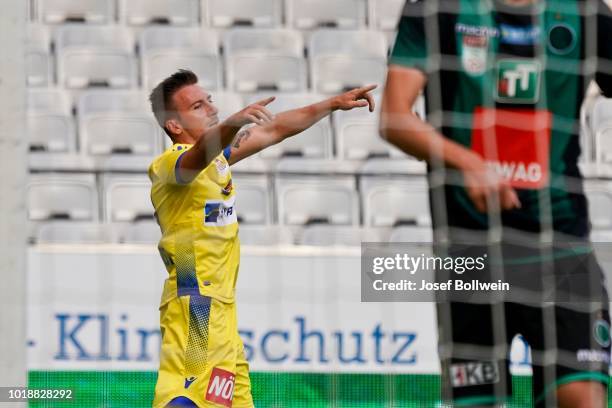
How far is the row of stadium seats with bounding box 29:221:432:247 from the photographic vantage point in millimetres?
5125

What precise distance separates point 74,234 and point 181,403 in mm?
2007

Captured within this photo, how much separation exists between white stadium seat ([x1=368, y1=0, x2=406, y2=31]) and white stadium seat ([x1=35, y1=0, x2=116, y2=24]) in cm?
142

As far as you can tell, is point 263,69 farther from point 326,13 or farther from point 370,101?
point 370,101

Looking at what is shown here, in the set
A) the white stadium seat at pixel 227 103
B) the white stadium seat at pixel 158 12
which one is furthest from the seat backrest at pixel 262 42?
the white stadium seat at pixel 227 103

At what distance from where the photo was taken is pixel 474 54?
3.14m

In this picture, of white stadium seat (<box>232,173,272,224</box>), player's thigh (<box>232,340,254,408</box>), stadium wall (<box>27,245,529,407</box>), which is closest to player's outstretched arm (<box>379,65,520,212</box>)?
player's thigh (<box>232,340,254,408</box>)

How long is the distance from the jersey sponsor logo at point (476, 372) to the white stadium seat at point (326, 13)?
4.00 metres

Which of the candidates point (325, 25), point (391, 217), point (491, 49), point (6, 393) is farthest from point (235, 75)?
point (6, 393)

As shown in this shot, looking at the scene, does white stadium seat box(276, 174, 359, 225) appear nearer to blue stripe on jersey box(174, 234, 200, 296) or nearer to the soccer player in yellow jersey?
the soccer player in yellow jersey

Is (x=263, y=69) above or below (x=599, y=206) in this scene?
above

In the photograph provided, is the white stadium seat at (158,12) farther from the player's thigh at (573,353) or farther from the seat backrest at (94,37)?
the player's thigh at (573,353)

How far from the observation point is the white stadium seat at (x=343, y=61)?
6.44 meters

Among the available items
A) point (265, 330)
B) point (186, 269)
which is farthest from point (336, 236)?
point (186, 269)

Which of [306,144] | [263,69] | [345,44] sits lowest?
[306,144]
